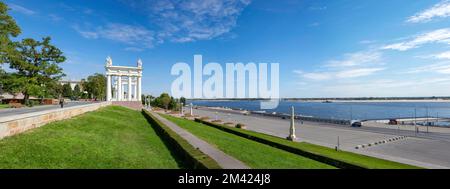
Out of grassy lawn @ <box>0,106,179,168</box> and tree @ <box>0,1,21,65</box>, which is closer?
grassy lawn @ <box>0,106,179,168</box>

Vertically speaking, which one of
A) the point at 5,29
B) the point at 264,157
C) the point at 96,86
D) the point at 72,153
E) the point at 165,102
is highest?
the point at 5,29

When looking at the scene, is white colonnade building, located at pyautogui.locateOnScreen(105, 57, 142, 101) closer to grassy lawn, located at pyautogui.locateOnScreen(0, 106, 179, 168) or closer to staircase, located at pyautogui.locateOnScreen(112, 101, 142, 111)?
staircase, located at pyautogui.locateOnScreen(112, 101, 142, 111)

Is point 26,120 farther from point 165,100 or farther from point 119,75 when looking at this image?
point 165,100

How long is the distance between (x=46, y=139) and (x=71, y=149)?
1.51m

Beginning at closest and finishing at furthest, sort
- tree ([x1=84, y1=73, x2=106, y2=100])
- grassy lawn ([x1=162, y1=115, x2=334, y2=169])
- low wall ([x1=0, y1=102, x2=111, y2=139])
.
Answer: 1. low wall ([x1=0, y1=102, x2=111, y2=139])
2. grassy lawn ([x1=162, y1=115, x2=334, y2=169])
3. tree ([x1=84, y1=73, x2=106, y2=100])

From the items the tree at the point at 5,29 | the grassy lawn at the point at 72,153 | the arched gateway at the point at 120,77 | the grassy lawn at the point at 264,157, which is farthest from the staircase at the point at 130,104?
the grassy lawn at the point at 72,153

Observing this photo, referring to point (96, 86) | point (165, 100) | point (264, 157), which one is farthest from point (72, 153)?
point (165, 100)

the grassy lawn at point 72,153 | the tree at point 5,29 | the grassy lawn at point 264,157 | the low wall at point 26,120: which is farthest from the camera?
the tree at point 5,29

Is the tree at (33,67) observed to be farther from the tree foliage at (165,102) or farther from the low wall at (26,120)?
the tree foliage at (165,102)

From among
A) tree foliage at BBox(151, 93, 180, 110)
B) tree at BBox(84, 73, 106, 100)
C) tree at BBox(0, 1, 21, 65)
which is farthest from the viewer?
tree foliage at BBox(151, 93, 180, 110)

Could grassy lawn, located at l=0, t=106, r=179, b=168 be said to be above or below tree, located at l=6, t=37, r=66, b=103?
below

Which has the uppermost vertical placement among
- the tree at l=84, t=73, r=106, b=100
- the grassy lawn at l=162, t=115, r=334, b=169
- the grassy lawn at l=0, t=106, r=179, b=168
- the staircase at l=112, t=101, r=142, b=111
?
the tree at l=84, t=73, r=106, b=100

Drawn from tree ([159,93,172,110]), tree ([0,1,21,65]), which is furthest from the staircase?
tree ([159,93,172,110])
